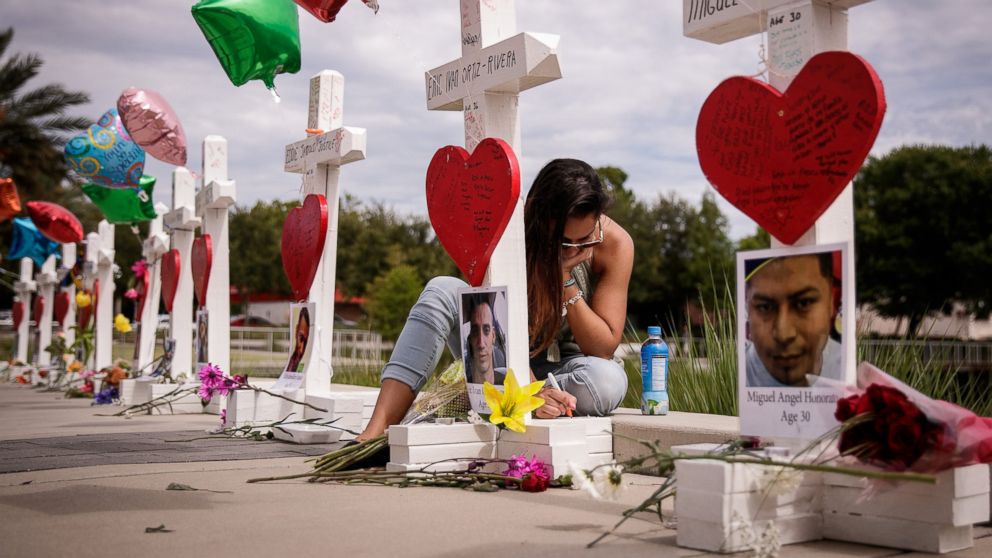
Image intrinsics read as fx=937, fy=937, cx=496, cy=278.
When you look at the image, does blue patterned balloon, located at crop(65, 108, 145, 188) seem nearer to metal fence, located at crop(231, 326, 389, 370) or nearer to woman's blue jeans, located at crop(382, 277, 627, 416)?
woman's blue jeans, located at crop(382, 277, 627, 416)

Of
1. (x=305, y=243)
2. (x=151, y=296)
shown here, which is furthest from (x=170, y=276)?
(x=305, y=243)

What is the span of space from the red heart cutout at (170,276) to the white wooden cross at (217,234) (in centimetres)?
100

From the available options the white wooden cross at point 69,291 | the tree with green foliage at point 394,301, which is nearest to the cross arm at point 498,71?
the white wooden cross at point 69,291

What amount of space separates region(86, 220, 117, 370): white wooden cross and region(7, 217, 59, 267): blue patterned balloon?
2.42 m

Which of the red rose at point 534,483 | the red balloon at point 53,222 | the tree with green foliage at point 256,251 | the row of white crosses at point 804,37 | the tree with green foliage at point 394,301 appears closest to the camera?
the row of white crosses at point 804,37

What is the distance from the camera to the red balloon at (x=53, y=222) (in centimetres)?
1209

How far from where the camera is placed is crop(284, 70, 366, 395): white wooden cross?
223 inches

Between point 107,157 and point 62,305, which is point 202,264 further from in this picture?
point 62,305

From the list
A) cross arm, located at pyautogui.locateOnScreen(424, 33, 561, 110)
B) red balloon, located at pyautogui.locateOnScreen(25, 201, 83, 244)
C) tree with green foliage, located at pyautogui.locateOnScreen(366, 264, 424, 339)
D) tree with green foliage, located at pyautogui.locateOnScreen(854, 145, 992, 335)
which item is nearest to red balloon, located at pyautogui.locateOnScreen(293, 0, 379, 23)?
cross arm, located at pyautogui.locateOnScreen(424, 33, 561, 110)

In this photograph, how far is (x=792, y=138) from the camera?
2672 mm

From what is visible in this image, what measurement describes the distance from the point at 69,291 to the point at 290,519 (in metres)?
12.7

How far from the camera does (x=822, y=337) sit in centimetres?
258

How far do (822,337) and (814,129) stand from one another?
22.8 inches

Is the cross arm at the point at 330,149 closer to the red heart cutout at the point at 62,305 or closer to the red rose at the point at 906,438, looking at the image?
the red rose at the point at 906,438
